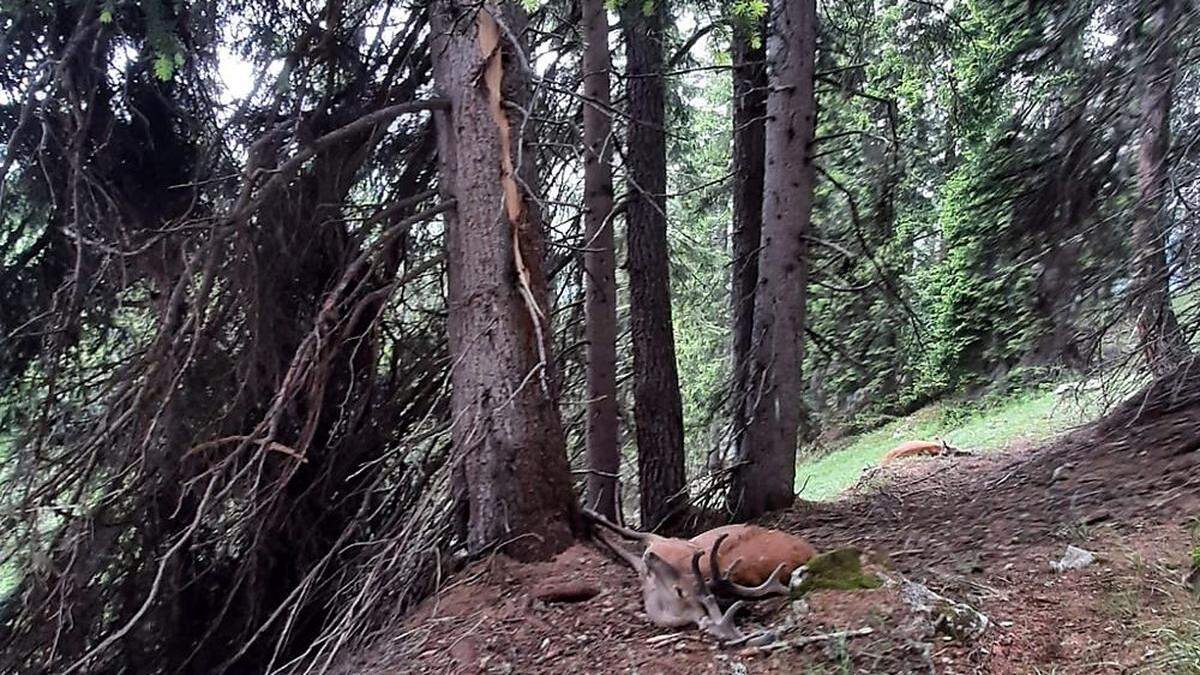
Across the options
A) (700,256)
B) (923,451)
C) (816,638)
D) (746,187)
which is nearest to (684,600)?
(816,638)

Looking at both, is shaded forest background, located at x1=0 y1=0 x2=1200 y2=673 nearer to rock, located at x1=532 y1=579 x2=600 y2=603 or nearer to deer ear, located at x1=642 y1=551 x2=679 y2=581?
rock, located at x1=532 y1=579 x2=600 y2=603

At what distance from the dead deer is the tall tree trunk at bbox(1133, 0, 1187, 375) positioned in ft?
8.91

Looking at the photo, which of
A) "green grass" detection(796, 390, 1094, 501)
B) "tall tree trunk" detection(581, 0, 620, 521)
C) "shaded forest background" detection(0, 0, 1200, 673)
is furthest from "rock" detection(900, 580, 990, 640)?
"green grass" detection(796, 390, 1094, 501)

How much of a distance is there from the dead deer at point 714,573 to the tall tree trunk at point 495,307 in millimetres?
611

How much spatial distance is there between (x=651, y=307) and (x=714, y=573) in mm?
3802

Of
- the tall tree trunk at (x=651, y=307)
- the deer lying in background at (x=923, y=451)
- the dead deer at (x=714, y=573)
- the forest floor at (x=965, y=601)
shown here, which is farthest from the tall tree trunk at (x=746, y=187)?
the deer lying in background at (x=923, y=451)

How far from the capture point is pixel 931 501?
6008 millimetres

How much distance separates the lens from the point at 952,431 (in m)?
14.1

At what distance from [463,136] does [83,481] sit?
2402mm

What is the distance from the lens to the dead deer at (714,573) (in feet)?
10.9

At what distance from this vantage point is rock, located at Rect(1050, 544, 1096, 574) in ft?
11.5

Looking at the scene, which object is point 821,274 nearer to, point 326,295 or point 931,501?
point 931,501

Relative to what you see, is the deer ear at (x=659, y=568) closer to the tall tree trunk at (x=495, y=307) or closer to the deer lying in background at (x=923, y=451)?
the tall tree trunk at (x=495, y=307)

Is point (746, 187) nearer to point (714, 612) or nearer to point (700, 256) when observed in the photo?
point (700, 256)
